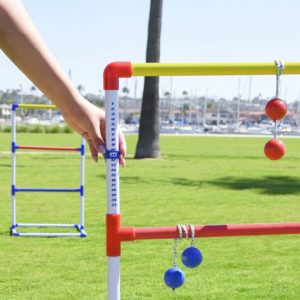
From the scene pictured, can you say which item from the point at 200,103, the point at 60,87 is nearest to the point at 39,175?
the point at 60,87

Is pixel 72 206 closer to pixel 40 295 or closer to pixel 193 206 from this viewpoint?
pixel 193 206

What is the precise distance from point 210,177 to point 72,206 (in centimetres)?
654

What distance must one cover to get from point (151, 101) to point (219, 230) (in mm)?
20341

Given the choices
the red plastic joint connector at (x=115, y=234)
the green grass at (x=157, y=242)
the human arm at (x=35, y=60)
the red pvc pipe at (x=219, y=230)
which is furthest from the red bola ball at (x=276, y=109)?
the green grass at (x=157, y=242)

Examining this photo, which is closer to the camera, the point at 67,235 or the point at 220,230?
A: the point at 220,230

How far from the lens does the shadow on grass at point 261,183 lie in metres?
14.5

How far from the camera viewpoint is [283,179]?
679 inches

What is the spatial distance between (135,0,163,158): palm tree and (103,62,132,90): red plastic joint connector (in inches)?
775

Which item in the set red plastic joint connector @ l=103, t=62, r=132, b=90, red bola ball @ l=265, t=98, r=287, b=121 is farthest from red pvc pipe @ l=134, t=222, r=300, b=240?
red plastic joint connector @ l=103, t=62, r=132, b=90

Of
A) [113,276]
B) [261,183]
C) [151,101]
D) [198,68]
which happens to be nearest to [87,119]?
[198,68]

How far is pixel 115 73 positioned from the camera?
9.28 feet

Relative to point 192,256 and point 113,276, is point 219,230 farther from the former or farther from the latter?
point 113,276

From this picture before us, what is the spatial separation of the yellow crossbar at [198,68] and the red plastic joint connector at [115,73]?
1.2 inches

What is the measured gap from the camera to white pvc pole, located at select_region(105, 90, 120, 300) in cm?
271
